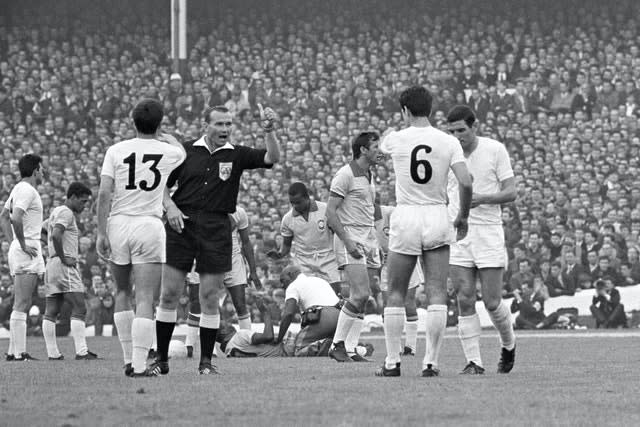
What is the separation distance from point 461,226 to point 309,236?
6.45 m

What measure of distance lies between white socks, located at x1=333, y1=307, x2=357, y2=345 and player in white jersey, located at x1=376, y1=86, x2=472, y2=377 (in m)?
2.72

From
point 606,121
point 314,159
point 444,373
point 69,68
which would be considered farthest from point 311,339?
point 69,68

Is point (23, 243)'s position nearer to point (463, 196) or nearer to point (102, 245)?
point (102, 245)

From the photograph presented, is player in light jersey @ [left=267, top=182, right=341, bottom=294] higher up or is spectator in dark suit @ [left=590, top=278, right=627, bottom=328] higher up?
player in light jersey @ [left=267, top=182, right=341, bottom=294]

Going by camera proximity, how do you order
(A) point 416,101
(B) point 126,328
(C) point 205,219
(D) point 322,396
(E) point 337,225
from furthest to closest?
(E) point 337,225, (B) point 126,328, (C) point 205,219, (A) point 416,101, (D) point 322,396

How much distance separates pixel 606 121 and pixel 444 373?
23235 millimetres

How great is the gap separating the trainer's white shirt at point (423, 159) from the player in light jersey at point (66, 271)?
256 inches

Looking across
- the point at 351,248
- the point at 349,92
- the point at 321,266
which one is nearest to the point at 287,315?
the point at 321,266

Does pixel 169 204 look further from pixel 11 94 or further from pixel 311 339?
pixel 11 94

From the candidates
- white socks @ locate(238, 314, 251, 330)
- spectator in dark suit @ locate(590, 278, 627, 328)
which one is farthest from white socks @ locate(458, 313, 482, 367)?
spectator in dark suit @ locate(590, 278, 627, 328)

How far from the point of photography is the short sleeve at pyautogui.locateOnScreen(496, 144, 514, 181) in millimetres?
11062

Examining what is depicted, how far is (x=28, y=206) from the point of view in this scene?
15.7 m

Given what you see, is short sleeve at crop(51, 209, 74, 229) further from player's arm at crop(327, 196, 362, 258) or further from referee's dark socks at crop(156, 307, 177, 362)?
referee's dark socks at crop(156, 307, 177, 362)

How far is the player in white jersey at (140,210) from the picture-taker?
416 inches
